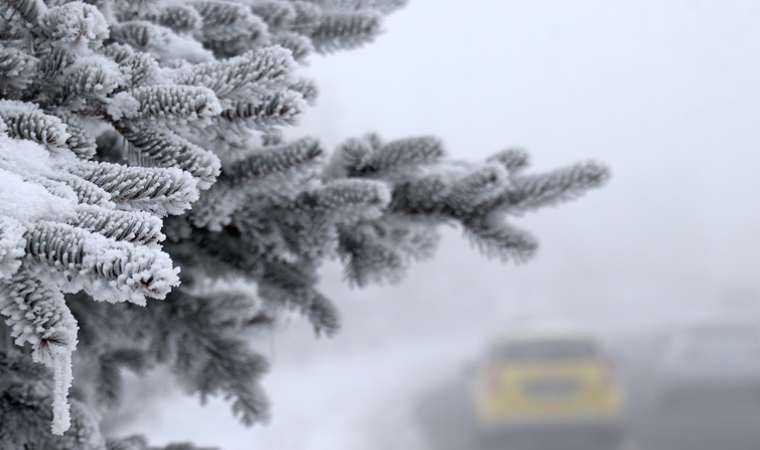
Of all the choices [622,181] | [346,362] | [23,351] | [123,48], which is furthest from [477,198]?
[622,181]

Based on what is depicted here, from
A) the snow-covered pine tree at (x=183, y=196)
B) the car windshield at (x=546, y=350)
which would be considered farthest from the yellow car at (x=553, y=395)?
the snow-covered pine tree at (x=183, y=196)

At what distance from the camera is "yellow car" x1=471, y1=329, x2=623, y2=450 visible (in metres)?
11.8

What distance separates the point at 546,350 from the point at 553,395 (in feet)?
1.92

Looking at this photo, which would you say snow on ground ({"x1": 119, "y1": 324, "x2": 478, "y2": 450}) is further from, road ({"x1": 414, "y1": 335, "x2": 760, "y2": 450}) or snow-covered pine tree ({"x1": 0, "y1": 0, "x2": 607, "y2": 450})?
snow-covered pine tree ({"x1": 0, "y1": 0, "x2": 607, "y2": 450})

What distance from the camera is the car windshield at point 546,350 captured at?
11984 millimetres

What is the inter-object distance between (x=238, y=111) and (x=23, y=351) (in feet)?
2.37

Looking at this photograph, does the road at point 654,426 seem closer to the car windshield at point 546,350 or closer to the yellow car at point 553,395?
the yellow car at point 553,395

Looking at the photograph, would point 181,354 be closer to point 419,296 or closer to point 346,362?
point 346,362

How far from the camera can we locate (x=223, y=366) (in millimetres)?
2234

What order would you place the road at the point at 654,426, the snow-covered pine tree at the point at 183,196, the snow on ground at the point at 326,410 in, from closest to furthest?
the snow-covered pine tree at the point at 183,196 < the snow on ground at the point at 326,410 < the road at the point at 654,426

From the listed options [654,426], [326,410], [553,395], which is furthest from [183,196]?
[326,410]

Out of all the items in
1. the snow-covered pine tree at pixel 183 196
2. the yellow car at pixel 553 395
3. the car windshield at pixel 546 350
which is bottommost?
the snow-covered pine tree at pixel 183 196

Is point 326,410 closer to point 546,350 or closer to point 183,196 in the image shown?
point 546,350

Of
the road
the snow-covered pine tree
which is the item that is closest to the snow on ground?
the road
